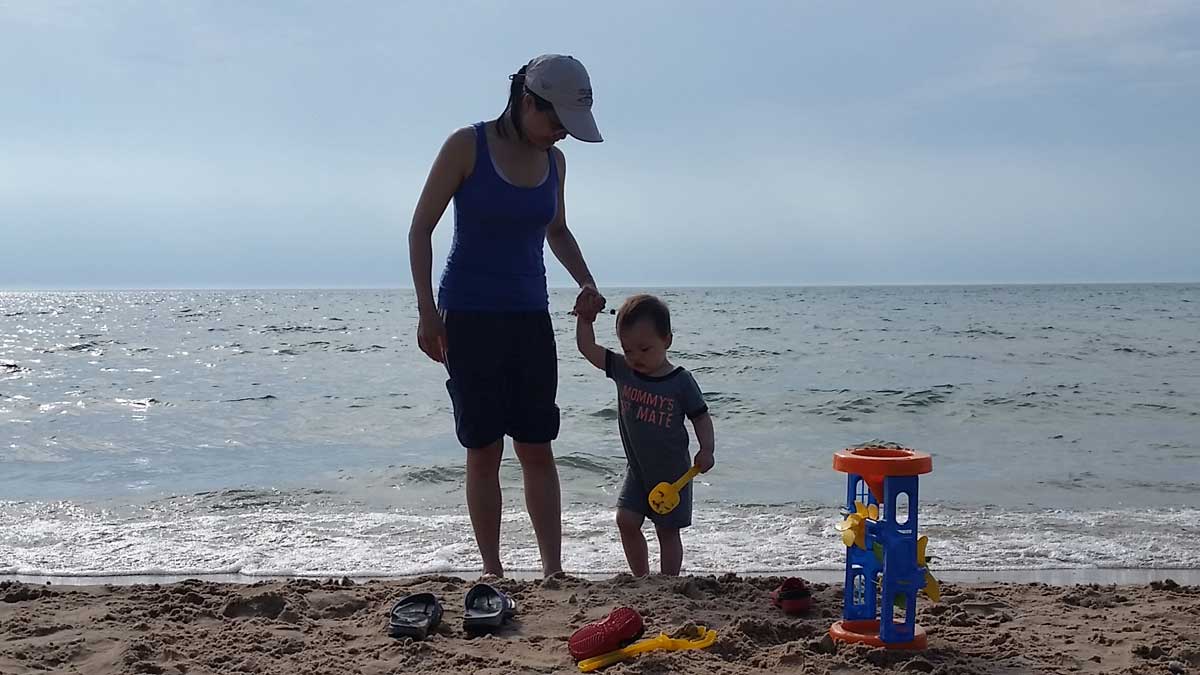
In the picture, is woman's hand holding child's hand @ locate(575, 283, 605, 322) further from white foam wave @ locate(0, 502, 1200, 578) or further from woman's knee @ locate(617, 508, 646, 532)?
white foam wave @ locate(0, 502, 1200, 578)

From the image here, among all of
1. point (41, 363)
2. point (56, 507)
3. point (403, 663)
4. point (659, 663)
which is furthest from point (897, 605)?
point (41, 363)

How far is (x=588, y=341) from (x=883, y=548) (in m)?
1.53

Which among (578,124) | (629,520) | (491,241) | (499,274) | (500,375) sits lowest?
(629,520)

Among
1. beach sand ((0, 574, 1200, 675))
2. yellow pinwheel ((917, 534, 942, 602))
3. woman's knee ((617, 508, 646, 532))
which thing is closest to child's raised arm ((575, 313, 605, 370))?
woman's knee ((617, 508, 646, 532))

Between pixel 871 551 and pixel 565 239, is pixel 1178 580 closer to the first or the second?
pixel 871 551

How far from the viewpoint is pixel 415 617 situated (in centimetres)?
288

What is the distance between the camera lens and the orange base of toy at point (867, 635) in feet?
8.51

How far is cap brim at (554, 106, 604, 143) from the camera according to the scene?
3.25 metres

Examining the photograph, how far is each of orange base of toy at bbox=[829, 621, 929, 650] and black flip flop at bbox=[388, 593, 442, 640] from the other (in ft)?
3.66

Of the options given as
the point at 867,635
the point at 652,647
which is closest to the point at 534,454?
the point at 652,647

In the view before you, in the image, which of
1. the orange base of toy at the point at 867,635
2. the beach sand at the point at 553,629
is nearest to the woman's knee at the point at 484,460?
the beach sand at the point at 553,629

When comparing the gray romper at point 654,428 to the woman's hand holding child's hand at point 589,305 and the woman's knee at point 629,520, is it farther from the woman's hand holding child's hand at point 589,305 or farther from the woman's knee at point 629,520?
the woman's hand holding child's hand at point 589,305

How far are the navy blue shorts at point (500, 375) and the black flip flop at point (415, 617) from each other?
2.26 feet

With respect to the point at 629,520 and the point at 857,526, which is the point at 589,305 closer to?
the point at 629,520
